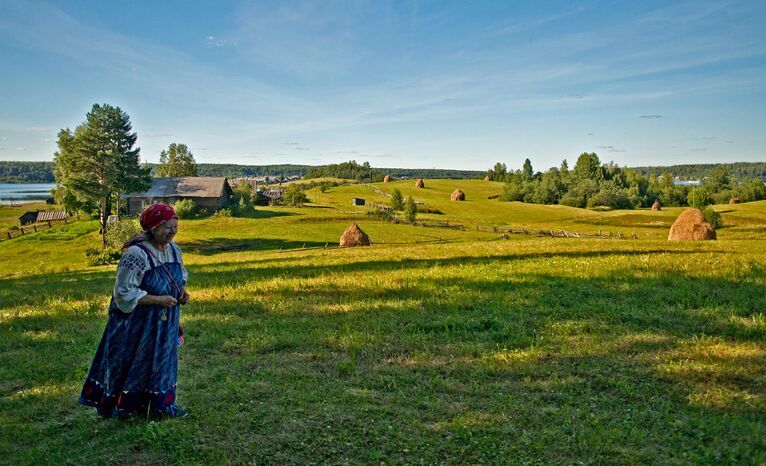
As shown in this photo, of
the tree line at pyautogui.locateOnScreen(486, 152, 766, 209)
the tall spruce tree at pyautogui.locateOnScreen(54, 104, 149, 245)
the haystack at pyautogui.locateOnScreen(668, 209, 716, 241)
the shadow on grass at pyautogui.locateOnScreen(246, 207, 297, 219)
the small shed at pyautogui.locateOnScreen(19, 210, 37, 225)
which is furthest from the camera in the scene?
the tree line at pyautogui.locateOnScreen(486, 152, 766, 209)

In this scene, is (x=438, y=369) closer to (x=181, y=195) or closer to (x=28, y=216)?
(x=181, y=195)

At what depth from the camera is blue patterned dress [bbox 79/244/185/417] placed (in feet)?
19.0

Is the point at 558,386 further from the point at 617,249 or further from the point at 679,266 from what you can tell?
the point at 617,249

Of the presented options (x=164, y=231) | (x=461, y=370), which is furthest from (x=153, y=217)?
(x=461, y=370)

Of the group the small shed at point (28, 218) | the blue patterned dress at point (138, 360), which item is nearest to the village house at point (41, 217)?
the small shed at point (28, 218)

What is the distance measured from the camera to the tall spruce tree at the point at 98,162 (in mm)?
60188

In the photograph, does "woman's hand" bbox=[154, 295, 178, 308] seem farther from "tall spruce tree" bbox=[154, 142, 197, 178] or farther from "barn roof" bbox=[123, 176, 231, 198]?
"tall spruce tree" bbox=[154, 142, 197, 178]

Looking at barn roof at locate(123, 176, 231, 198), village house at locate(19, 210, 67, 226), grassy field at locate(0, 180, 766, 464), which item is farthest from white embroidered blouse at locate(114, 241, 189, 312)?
village house at locate(19, 210, 67, 226)

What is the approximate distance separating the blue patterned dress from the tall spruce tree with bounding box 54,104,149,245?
60581 mm

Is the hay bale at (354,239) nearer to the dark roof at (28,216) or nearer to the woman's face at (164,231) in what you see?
the woman's face at (164,231)

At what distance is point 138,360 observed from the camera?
5.79m

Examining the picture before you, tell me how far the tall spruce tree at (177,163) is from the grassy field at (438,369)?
4246 inches

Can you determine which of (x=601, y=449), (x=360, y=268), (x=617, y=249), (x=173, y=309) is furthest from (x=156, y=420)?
(x=617, y=249)

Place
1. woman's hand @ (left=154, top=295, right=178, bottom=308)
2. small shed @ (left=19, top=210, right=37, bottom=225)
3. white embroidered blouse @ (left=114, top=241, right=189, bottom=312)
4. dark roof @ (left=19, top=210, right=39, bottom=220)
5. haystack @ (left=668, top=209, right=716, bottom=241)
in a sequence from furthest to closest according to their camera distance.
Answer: dark roof @ (left=19, top=210, right=39, bottom=220)
small shed @ (left=19, top=210, right=37, bottom=225)
haystack @ (left=668, top=209, right=716, bottom=241)
woman's hand @ (left=154, top=295, right=178, bottom=308)
white embroidered blouse @ (left=114, top=241, right=189, bottom=312)
